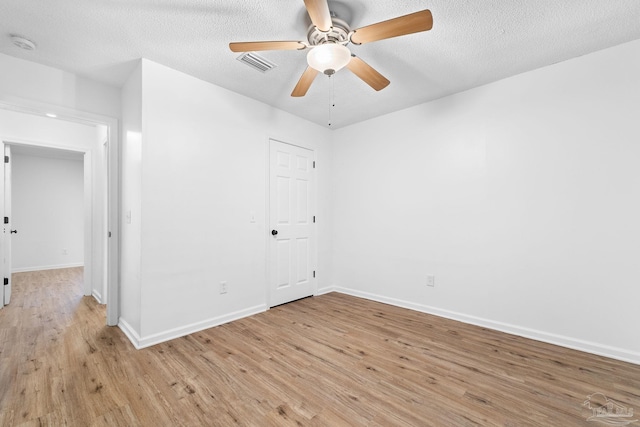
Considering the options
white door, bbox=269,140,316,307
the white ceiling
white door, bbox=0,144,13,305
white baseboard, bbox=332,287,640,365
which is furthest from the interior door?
white baseboard, bbox=332,287,640,365

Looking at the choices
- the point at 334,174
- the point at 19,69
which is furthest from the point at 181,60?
the point at 334,174

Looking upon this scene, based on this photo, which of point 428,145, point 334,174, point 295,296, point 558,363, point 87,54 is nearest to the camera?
point 558,363

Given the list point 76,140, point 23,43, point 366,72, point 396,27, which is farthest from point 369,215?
point 76,140

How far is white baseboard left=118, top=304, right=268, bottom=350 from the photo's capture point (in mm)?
2367

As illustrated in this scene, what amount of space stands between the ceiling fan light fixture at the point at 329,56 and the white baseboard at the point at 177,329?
2.56m

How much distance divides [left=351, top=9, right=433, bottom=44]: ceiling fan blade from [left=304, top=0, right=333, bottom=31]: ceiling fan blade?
19 cm

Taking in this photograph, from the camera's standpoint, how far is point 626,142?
2.19 metres

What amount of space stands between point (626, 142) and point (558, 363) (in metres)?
1.85

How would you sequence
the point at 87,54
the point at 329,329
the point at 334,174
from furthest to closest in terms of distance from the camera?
1. the point at 334,174
2. the point at 329,329
3. the point at 87,54

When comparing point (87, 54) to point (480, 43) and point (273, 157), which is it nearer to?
point (273, 157)

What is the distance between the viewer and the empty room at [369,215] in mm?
1762

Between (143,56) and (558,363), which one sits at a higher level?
(143,56)

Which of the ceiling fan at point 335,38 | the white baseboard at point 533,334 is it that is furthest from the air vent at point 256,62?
the white baseboard at point 533,334

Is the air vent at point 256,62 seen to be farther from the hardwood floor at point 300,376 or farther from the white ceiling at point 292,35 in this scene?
the hardwood floor at point 300,376
